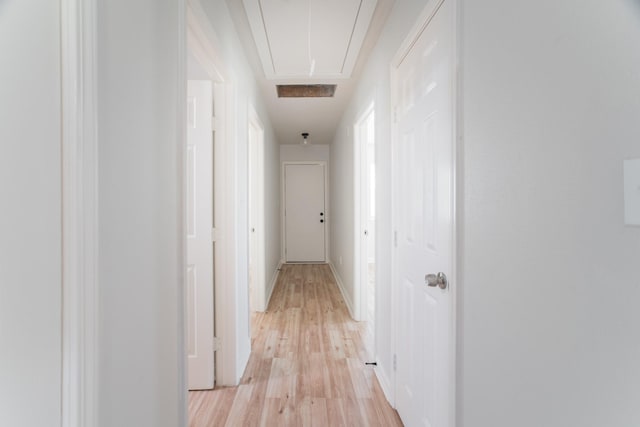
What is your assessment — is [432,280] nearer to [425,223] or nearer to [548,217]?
[425,223]

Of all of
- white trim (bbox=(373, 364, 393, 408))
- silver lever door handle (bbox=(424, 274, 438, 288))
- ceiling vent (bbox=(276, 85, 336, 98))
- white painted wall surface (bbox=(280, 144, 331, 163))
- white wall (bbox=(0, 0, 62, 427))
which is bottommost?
white trim (bbox=(373, 364, 393, 408))

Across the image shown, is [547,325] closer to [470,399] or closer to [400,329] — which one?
[470,399]

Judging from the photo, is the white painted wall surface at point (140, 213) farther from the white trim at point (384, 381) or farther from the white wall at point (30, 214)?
the white trim at point (384, 381)

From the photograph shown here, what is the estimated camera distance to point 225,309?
216cm

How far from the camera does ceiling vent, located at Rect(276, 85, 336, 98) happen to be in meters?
3.52

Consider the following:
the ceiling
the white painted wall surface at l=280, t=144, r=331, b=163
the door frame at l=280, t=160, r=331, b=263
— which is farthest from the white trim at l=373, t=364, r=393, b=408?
the white painted wall surface at l=280, t=144, r=331, b=163

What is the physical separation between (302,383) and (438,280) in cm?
144

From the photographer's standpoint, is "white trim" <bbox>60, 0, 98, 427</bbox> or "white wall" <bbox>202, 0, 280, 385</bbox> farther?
"white wall" <bbox>202, 0, 280, 385</bbox>

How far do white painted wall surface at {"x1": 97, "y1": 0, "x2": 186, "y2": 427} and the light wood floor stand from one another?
804mm

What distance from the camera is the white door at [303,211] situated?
6613mm

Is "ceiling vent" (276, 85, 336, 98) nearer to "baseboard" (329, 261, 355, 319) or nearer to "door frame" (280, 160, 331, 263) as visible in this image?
"baseboard" (329, 261, 355, 319)

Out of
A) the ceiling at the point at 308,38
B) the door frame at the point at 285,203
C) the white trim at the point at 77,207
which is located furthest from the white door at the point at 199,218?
the door frame at the point at 285,203

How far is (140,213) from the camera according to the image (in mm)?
987

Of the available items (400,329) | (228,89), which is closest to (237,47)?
(228,89)
